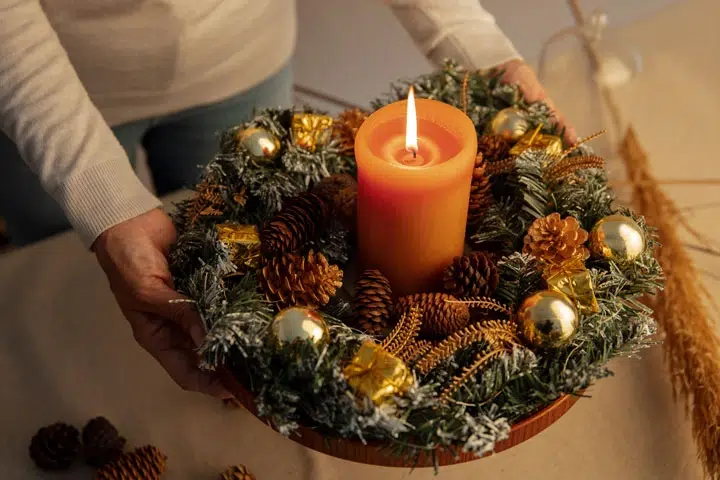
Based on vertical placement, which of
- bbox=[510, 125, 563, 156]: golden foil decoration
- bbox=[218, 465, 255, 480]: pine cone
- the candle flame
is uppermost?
bbox=[510, 125, 563, 156]: golden foil decoration

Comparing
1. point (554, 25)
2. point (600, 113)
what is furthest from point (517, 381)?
point (554, 25)

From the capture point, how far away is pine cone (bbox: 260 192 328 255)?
56cm

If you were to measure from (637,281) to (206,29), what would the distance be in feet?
1.69

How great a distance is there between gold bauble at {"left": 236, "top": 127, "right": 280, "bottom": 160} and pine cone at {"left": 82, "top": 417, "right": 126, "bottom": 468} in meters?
0.28

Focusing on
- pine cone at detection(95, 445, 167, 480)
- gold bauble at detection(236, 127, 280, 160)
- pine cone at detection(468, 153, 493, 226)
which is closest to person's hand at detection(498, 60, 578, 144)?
pine cone at detection(468, 153, 493, 226)

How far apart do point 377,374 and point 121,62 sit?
498 millimetres

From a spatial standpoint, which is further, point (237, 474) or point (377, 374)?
point (237, 474)

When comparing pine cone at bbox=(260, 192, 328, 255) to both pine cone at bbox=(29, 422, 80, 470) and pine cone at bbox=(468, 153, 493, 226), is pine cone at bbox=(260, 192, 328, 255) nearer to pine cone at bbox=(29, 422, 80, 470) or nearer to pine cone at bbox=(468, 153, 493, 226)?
pine cone at bbox=(468, 153, 493, 226)

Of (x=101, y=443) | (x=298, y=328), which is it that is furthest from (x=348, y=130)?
(x=101, y=443)

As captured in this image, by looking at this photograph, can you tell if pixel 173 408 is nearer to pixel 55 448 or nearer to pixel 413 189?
pixel 55 448

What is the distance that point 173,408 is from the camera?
26.7 inches

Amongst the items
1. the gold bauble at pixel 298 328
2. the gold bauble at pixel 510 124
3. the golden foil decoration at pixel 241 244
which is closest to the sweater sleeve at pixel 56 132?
the golden foil decoration at pixel 241 244

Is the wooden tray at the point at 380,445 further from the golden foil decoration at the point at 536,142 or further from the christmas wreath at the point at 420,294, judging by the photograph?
the golden foil decoration at the point at 536,142

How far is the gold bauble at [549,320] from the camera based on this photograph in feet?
1.58
